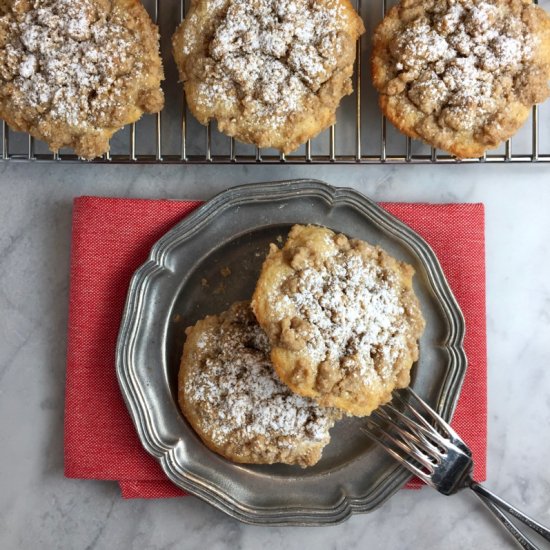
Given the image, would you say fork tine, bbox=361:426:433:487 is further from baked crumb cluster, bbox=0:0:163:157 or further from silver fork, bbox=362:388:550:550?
baked crumb cluster, bbox=0:0:163:157

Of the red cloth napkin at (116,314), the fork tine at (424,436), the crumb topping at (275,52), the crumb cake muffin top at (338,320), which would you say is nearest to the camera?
the crumb cake muffin top at (338,320)

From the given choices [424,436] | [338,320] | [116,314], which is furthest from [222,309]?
[424,436]

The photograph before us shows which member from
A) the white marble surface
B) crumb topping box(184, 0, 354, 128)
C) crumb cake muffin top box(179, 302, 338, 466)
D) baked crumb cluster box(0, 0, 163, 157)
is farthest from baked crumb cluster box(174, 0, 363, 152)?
crumb cake muffin top box(179, 302, 338, 466)

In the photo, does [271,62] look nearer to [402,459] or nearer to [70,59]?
[70,59]

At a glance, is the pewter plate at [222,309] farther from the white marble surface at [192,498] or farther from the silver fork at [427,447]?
the white marble surface at [192,498]

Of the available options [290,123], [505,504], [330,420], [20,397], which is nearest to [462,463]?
[505,504]

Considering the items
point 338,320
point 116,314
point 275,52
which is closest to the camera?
point 338,320

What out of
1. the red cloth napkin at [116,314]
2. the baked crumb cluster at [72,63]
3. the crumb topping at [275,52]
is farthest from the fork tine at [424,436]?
the baked crumb cluster at [72,63]
